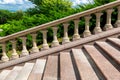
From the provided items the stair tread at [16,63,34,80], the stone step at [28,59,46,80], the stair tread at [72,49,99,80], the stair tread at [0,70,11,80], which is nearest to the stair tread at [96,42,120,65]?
the stair tread at [72,49,99,80]

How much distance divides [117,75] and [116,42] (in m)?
2.08

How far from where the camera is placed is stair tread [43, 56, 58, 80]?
5.17 m

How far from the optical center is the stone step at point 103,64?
435 centimetres

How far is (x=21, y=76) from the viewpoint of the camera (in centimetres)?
566

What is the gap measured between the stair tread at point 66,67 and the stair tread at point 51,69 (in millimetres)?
176

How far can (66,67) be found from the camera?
18.2 feet

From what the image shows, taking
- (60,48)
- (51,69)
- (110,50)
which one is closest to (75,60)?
(51,69)

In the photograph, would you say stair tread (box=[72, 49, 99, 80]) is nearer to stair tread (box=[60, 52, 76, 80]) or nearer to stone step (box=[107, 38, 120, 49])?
stair tread (box=[60, 52, 76, 80])

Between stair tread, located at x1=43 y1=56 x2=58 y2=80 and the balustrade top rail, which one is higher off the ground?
the balustrade top rail

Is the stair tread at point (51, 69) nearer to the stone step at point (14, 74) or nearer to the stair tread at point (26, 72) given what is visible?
the stair tread at point (26, 72)

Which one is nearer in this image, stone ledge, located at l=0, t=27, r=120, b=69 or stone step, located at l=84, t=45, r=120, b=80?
stone step, located at l=84, t=45, r=120, b=80

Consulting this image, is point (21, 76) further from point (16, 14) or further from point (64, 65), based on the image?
point (16, 14)

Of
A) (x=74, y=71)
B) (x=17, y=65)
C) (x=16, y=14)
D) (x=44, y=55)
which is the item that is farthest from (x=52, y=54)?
(x=16, y=14)

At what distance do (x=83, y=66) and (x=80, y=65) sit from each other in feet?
0.35
